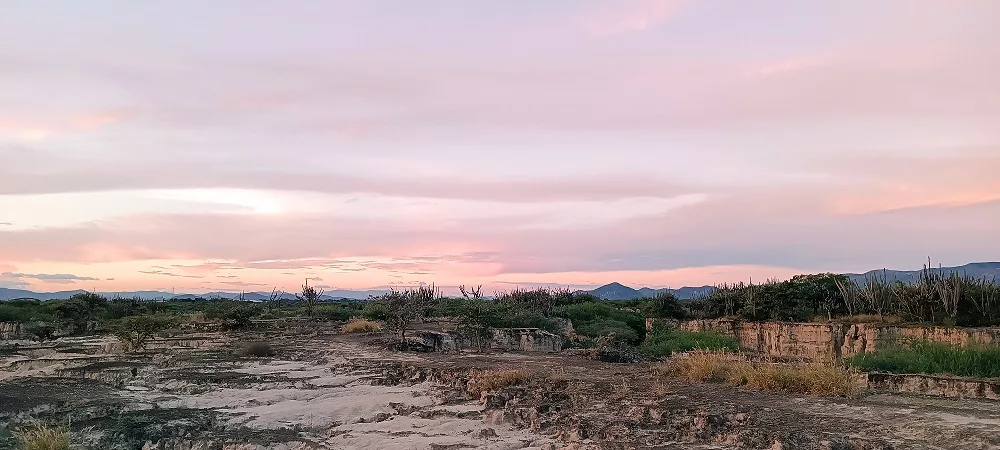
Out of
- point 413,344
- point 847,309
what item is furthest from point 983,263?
point 413,344

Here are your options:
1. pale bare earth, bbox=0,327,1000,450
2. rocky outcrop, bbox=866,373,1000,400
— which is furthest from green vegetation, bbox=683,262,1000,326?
pale bare earth, bbox=0,327,1000,450

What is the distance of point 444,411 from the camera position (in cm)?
1062

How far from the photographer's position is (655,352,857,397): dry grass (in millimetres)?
11102

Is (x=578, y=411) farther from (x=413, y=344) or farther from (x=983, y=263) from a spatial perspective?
(x=983, y=263)

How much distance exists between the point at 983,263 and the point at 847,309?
116357 millimetres

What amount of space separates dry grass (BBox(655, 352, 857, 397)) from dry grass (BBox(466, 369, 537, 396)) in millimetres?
3019

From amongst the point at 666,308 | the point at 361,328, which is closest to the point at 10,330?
the point at 361,328

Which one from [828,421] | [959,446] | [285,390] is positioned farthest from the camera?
[285,390]

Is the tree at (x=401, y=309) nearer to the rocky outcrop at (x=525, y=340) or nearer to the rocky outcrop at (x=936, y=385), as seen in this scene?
the rocky outcrop at (x=525, y=340)

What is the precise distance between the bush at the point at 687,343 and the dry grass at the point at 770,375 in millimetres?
5948

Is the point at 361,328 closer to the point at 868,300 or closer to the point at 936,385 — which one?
the point at 868,300

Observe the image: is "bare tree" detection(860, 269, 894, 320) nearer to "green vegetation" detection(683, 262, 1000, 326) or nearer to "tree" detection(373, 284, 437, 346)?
"green vegetation" detection(683, 262, 1000, 326)

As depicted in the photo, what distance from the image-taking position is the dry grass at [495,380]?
12178 mm

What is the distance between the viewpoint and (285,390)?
13469 millimetres
